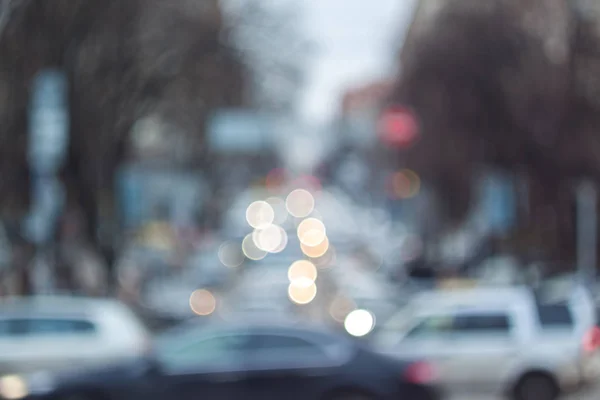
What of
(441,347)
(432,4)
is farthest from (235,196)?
(441,347)

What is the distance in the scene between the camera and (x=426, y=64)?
44375 millimetres

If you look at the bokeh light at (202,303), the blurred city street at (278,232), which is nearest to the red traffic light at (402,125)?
the blurred city street at (278,232)

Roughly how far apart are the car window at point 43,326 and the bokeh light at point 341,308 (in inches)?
384

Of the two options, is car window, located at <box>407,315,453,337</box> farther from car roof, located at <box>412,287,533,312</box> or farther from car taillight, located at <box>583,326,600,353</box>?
car taillight, located at <box>583,326,600,353</box>

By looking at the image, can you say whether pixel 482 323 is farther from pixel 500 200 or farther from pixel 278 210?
pixel 278 210

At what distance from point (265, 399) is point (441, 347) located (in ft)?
14.0

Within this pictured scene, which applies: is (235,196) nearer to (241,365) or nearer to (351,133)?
(351,133)

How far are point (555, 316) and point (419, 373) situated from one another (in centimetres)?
439

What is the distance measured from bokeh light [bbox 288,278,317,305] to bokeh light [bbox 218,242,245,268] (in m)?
19.0

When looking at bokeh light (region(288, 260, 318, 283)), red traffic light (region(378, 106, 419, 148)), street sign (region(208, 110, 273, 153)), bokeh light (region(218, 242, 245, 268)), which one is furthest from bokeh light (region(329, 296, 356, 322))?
bokeh light (region(218, 242, 245, 268))

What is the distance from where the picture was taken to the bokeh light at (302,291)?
31062 millimetres

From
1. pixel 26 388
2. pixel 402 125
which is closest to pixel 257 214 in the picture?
pixel 402 125

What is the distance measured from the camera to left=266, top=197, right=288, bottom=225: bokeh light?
100188 millimetres

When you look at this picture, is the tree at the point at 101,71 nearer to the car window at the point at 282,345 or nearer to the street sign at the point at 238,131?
the street sign at the point at 238,131
